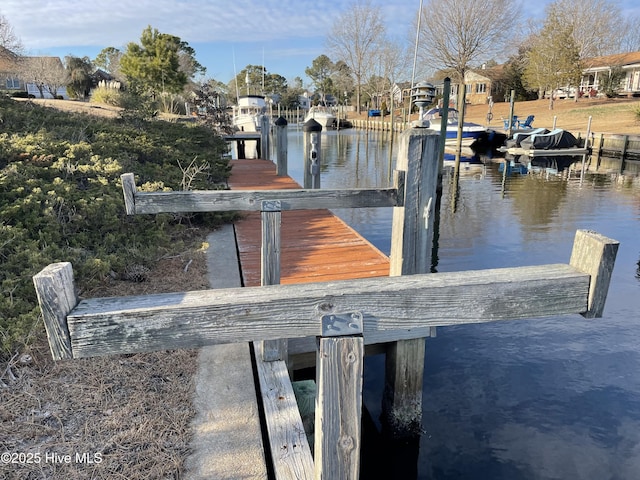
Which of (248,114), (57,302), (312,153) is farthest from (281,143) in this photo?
(248,114)

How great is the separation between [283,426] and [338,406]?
5.23 ft

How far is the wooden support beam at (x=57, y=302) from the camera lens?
4.20ft

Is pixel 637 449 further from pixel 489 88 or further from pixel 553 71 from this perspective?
pixel 489 88

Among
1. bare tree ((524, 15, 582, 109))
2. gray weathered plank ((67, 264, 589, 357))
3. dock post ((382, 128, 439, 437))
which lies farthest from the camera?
bare tree ((524, 15, 582, 109))

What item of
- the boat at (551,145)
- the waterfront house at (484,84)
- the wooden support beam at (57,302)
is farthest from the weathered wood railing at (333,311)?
the waterfront house at (484,84)

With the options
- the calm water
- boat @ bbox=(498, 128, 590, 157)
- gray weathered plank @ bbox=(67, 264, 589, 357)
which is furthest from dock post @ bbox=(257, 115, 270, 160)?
gray weathered plank @ bbox=(67, 264, 589, 357)

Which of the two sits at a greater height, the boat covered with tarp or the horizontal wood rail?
the horizontal wood rail

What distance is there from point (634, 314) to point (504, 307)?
660 centimetres

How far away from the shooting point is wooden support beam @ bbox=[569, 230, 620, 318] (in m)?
1.51

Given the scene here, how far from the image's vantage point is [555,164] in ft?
74.5

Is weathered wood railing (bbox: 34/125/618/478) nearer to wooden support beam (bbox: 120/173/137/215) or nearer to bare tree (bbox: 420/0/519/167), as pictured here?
wooden support beam (bbox: 120/173/137/215)

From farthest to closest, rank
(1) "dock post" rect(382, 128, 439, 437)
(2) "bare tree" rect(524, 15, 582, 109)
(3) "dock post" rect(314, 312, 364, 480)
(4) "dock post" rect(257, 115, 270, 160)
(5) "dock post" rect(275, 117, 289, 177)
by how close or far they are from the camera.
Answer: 1. (2) "bare tree" rect(524, 15, 582, 109)
2. (4) "dock post" rect(257, 115, 270, 160)
3. (5) "dock post" rect(275, 117, 289, 177)
4. (1) "dock post" rect(382, 128, 439, 437)
5. (3) "dock post" rect(314, 312, 364, 480)

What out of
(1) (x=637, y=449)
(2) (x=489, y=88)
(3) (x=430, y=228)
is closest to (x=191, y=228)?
(3) (x=430, y=228)

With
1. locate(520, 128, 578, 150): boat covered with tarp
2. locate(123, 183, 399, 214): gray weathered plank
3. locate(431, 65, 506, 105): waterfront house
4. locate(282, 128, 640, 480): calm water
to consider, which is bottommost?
locate(282, 128, 640, 480): calm water
